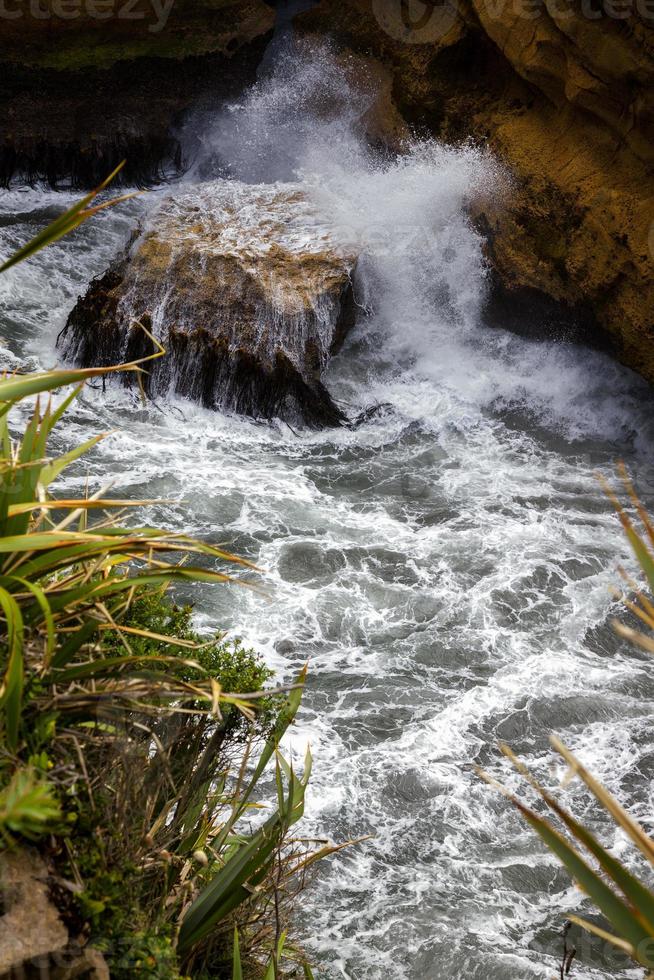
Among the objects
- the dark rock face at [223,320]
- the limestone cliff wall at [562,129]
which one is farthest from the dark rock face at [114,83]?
the dark rock face at [223,320]

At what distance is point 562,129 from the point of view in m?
9.83

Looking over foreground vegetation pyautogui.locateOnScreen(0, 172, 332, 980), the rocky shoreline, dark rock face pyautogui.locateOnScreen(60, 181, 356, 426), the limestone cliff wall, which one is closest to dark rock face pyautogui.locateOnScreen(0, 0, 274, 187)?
the rocky shoreline

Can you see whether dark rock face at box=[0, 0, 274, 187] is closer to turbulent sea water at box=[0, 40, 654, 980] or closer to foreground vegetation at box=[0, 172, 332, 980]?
turbulent sea water at box=[0, 40, 654, 980]

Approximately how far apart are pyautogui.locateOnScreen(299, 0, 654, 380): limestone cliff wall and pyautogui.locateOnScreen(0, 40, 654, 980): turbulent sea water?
50cm

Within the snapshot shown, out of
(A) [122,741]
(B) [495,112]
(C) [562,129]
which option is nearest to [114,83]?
(B) [495,112]

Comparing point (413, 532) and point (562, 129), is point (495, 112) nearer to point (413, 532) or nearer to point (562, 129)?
point (562, 129)

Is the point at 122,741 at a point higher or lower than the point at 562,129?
lower

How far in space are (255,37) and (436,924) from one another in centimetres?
1294

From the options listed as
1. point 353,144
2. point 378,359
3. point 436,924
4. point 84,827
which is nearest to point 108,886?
point 84,827

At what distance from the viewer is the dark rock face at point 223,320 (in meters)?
9.03

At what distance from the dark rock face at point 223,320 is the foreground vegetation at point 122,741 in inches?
235

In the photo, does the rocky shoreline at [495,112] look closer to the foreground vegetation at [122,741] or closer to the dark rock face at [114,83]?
the dark rock face at [114,83]

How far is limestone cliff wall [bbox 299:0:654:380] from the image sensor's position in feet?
28.3

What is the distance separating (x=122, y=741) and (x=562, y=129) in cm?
914
